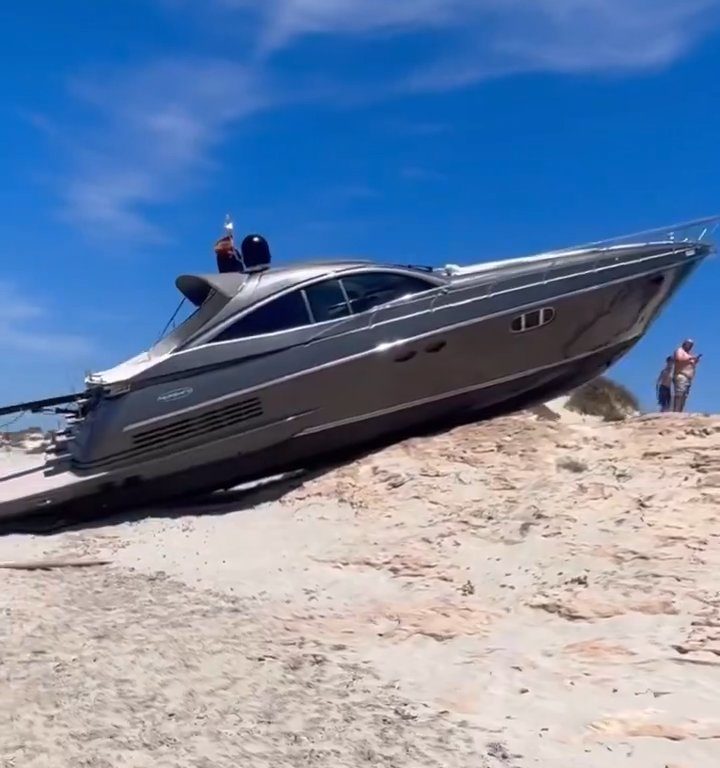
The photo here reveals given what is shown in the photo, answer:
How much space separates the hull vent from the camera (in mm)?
9211

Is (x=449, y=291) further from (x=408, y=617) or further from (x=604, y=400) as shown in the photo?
(x=604, y=400)

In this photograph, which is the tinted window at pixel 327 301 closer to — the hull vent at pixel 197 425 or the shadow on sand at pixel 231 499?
the hull vent at pixel 197 425

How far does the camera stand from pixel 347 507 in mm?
8766

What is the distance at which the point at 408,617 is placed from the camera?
6219 millimetres

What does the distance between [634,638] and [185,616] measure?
268 cm

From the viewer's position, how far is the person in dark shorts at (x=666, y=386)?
1331 cm

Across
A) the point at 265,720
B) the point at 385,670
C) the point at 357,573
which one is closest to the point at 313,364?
the point at 357,573

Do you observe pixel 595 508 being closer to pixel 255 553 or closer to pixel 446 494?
pixel 446 494

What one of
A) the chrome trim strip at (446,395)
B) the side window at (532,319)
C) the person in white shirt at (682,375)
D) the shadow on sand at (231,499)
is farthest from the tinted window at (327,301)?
the person in white shirt at (682,375)

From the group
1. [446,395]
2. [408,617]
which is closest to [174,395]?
[446,395]

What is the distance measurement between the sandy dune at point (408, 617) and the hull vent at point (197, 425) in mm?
711

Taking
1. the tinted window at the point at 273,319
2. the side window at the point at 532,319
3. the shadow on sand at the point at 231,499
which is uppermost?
the tinted window at the point at 273,319

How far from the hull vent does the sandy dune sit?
711 millimetres

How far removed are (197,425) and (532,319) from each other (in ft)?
11.4
